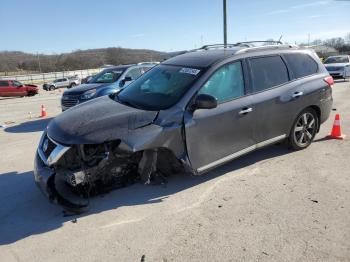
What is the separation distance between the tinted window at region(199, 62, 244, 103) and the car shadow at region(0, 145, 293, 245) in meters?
1.23

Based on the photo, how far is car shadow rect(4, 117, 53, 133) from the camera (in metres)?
9.46

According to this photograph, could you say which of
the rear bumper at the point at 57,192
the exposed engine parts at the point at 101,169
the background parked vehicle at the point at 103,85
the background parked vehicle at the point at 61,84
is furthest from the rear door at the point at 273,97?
the background parked vehicle at the point at 61,84

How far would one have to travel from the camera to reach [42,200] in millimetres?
4570

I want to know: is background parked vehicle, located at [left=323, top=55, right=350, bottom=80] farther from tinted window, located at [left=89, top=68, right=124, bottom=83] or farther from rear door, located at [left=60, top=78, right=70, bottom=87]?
rear door, located at [left=60, top=78, right=70, bottom=87]

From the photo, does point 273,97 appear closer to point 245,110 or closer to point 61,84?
point 245,110

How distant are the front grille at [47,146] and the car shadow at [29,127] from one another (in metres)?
5.29

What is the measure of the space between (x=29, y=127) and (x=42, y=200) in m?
6.08

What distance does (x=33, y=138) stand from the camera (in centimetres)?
817

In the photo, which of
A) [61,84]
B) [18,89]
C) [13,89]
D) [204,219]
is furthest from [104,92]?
[61,84]

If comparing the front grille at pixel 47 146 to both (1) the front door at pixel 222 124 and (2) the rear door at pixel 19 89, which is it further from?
(2) the rear door at pixel 19 89

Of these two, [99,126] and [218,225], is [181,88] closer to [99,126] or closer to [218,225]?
[99,126]

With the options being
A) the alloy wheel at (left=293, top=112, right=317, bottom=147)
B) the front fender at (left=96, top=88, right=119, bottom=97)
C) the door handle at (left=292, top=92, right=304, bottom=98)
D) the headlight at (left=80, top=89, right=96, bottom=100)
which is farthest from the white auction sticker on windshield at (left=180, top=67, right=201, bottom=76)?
the headlight at (left=80, top=89, right=96, bottom=100)

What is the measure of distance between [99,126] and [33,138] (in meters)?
4.78

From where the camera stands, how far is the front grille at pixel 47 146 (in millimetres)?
4175
